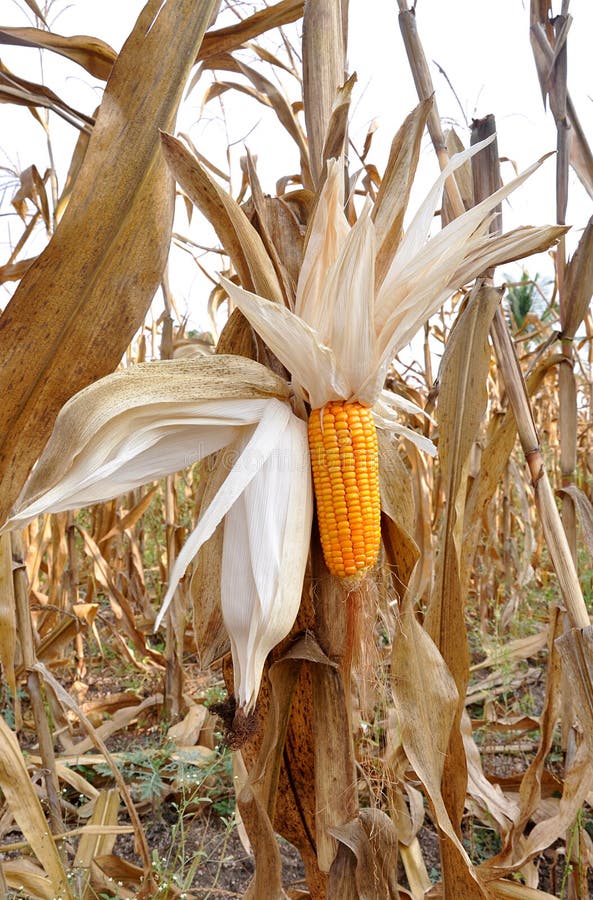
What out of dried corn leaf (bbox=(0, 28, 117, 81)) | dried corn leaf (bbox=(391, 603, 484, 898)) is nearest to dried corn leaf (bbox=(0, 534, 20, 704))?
dried corn leaf (bbox=(391, 603, 484, 898))

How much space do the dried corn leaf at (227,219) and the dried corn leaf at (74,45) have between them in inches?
13.2

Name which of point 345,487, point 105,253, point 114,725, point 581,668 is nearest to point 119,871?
point 114,725

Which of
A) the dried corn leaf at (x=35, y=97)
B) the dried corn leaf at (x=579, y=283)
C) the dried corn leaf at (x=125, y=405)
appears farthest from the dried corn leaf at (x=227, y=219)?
the dried corn leaf at (x=579, y=283)

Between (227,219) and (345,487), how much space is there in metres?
0.34

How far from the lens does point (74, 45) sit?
93 cm

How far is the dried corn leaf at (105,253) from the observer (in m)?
0.67

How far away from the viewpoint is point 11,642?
3.24 feet

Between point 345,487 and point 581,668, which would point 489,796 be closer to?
point 581,668

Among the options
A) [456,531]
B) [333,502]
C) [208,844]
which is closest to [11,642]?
[333,502]

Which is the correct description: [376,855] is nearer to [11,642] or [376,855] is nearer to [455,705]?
[455,705]

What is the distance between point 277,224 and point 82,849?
139 cm

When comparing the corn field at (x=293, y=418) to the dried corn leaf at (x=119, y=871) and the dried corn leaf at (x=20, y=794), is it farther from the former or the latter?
the dried corn leaf at (x=119, y=871)

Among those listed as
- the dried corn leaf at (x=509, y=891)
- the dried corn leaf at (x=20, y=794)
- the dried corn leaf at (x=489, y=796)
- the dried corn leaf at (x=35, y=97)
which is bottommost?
the dried corn leaf at (x=509, y=891)

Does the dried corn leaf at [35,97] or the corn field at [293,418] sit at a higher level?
the dried corn leaf at [35,97]
